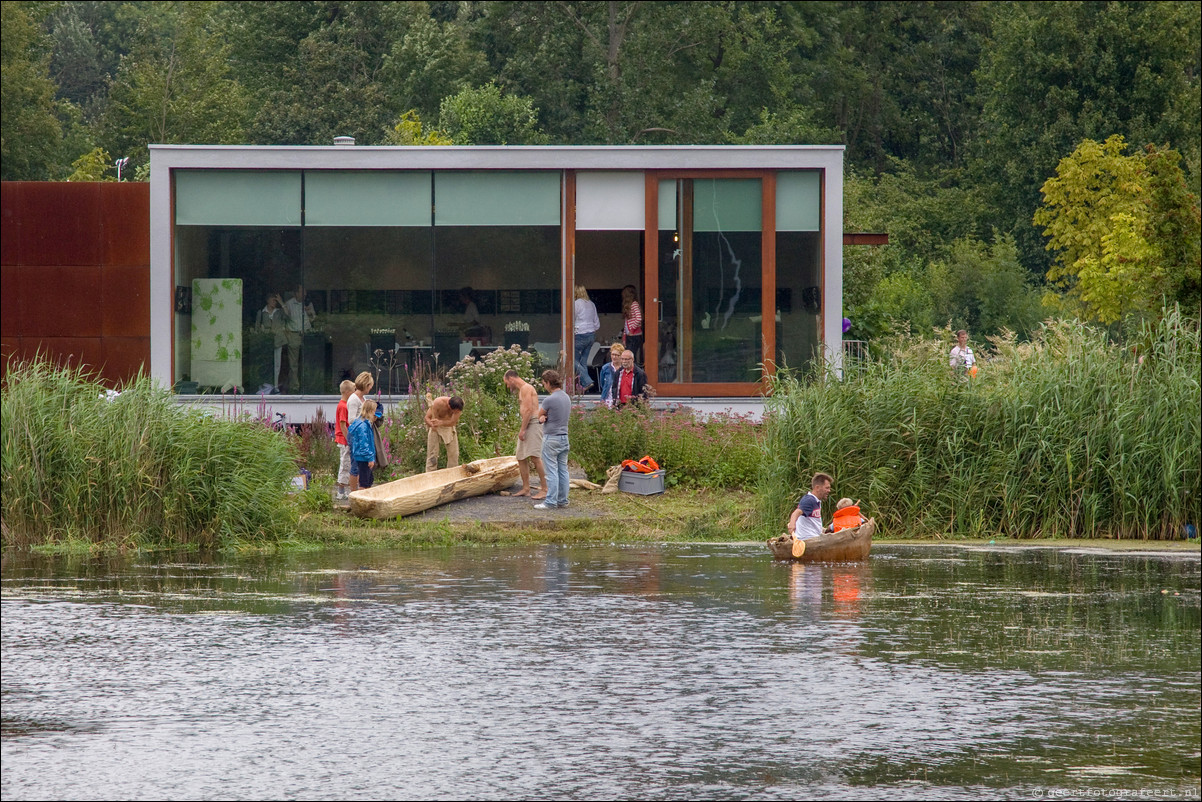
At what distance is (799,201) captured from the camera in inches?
1003

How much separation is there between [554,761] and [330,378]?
18.3 metres

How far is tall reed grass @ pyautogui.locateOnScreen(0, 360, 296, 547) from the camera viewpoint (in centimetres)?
1642

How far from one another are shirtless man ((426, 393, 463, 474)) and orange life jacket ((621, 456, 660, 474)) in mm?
2114

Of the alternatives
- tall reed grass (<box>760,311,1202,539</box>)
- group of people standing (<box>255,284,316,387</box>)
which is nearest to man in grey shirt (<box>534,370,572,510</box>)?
tall reed grass (<box>760,311,1202,539</box>)

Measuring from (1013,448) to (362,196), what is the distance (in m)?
12.2

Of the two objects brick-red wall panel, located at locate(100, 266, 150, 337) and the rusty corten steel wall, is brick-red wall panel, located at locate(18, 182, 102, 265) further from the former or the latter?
brick-red wall panel, located at locate(100, 266, 150, 337)

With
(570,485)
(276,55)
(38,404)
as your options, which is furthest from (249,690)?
(276,55)

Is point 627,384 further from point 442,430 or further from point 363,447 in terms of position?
point 363,447

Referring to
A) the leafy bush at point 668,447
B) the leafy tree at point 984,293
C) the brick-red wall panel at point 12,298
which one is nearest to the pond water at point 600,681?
the leafy bush at point 668,447

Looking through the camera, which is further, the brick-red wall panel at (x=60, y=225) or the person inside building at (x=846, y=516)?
the brick-red wall panel at (x=60, y=225)

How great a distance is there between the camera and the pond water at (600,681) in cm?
790

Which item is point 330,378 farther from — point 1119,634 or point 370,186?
point 1119,634

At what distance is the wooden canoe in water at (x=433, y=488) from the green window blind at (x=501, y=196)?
677cm

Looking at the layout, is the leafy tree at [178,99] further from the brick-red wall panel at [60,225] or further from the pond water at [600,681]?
the pond water at [600,681]
